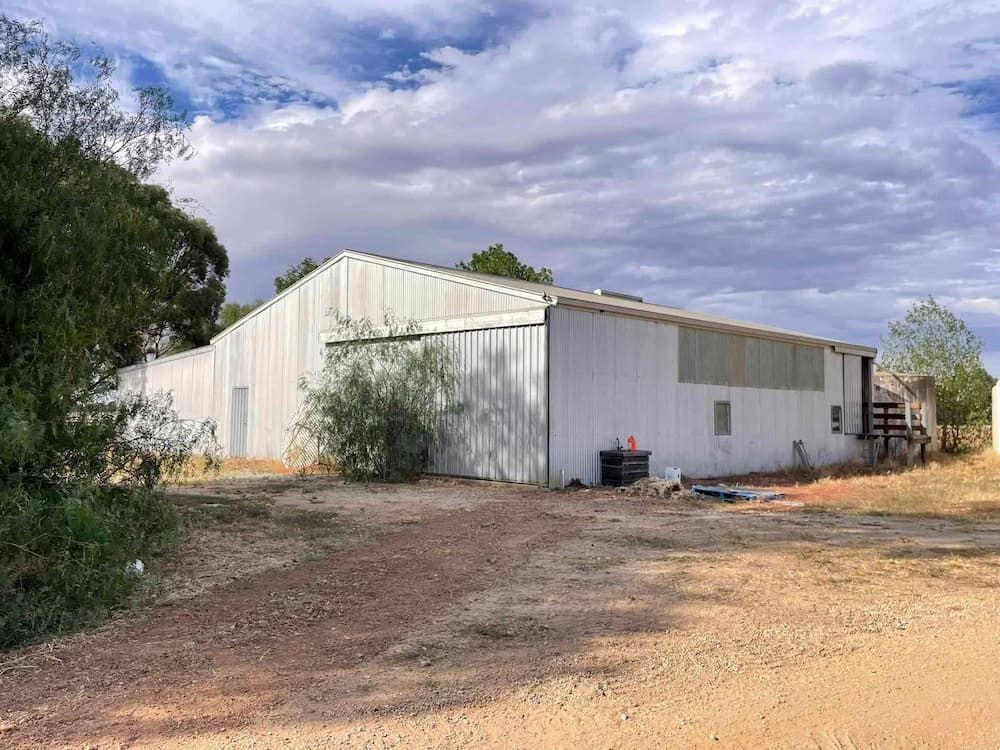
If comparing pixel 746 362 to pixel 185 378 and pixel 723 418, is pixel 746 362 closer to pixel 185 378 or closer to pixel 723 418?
pixel 723 418

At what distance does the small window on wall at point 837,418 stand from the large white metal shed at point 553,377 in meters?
0.07

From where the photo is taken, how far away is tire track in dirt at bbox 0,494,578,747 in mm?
4180

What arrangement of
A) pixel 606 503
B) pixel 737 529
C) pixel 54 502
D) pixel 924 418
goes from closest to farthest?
pixel 54 502
pixel 737 529
pixel 606 503
pixel 924 418

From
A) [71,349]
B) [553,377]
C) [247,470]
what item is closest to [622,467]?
[553,377]

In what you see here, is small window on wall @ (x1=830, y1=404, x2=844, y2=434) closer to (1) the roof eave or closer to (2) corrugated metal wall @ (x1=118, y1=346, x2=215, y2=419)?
(1) the roof eave

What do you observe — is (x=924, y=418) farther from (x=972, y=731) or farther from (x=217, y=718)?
(x=217, y=718)

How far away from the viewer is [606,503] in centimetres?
1338

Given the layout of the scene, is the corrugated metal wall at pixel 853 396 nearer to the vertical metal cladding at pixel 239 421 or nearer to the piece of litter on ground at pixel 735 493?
the piece of litter on ground at pixel 735 493

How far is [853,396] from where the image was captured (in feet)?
80.8

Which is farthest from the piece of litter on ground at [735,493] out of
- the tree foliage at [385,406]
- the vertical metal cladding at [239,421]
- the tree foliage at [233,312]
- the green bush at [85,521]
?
the tree foliage at [233,312]

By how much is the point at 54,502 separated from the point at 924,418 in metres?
26.0

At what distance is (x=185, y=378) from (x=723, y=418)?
16050mm

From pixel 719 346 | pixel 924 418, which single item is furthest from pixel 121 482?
pixel 924 418

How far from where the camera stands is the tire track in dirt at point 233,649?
13.7 ft
